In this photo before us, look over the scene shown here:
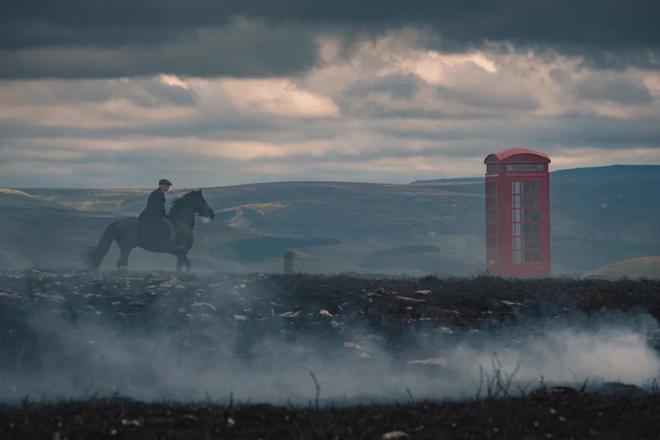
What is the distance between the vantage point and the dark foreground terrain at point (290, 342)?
12.2m

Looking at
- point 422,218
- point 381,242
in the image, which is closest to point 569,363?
point 381,242

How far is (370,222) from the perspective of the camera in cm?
9300

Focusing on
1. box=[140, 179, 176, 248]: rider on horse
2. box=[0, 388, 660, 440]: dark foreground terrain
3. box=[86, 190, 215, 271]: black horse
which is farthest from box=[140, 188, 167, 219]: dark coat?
box=[0, 388, 660, 440]: dark foreground terrain

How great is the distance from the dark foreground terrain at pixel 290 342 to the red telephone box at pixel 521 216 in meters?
8.04

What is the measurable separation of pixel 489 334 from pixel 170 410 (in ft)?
29.4

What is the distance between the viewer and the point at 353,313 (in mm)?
21766

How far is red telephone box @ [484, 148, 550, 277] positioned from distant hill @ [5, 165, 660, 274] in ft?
85.2

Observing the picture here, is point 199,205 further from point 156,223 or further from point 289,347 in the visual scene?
point 289,347

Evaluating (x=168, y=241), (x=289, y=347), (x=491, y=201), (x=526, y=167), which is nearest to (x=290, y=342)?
(x=289, y=347)

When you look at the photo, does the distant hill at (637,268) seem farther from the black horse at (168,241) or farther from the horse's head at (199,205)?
the black horse at (168,241)

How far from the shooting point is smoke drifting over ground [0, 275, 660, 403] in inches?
714

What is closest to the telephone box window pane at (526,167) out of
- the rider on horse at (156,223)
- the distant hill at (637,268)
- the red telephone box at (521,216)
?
the red telephone box at (521,216)

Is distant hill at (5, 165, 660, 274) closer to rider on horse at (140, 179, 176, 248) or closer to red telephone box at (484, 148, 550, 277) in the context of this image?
red telephone box at (484, 148, 550, 277)

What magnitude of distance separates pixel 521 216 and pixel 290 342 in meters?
15.9
